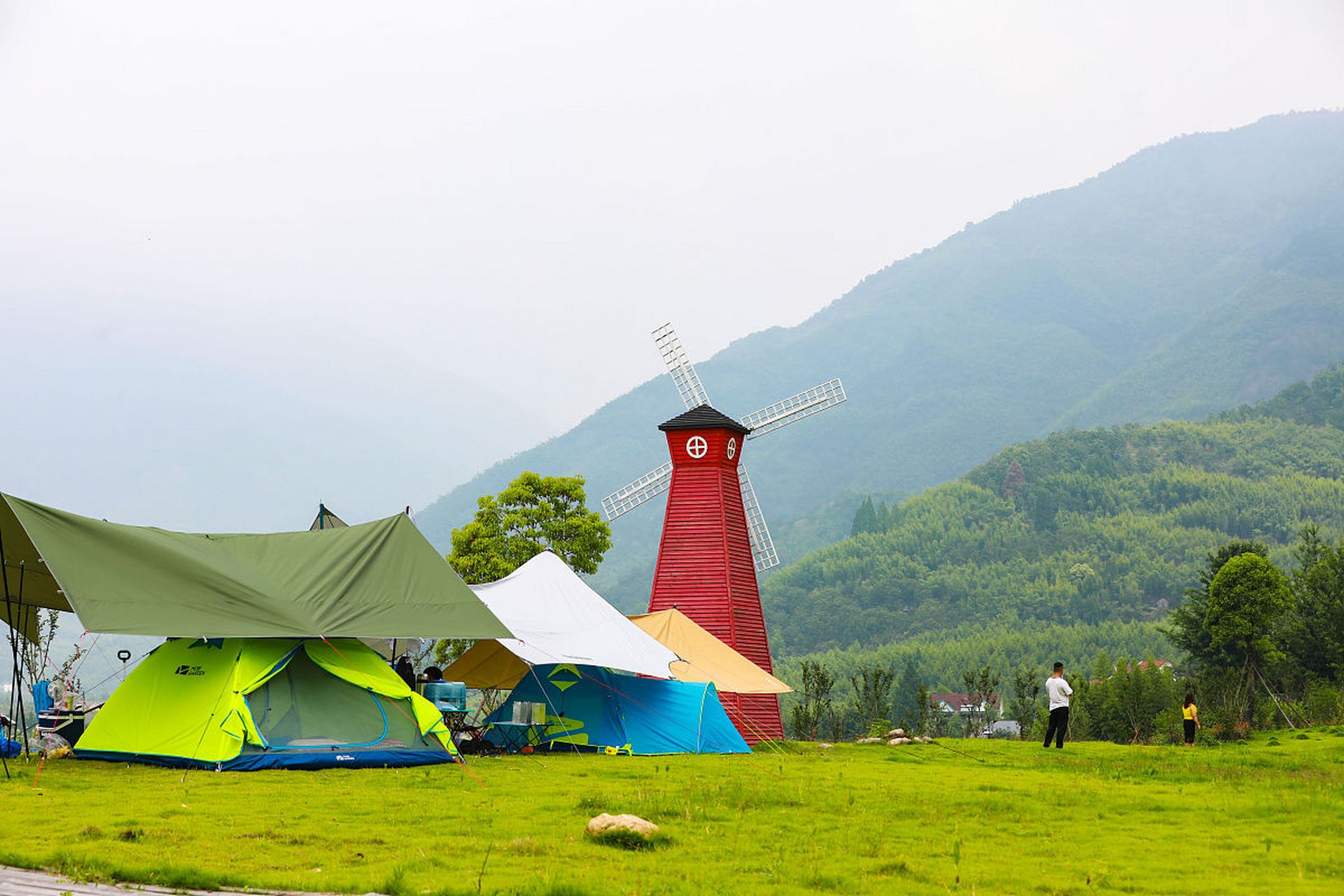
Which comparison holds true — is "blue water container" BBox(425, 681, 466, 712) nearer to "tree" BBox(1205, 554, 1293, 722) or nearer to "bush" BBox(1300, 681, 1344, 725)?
"bush" BBox(1300, 681, 1344, 725)

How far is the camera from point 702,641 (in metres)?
25.6

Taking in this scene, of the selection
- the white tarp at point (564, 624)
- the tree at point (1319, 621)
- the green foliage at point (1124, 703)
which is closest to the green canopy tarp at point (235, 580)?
the white tarp at point (564, 624)

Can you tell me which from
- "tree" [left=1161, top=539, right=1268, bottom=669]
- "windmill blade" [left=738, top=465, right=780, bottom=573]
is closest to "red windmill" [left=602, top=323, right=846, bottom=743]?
"windmill blade" [left=738, top=465, right=780, bottom=573]

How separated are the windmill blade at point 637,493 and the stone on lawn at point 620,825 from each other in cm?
3158

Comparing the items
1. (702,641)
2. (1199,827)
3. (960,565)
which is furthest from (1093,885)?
(960,565)

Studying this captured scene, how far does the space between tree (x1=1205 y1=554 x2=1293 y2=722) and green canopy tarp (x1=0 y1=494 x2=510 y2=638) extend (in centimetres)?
2174

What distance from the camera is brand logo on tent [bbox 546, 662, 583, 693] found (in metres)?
21.7

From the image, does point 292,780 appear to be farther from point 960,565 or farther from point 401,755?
point 960,565

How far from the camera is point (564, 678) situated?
71.5 feet

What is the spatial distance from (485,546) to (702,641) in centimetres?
1620

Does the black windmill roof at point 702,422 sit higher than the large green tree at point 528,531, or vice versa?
the black windmill roof at point 702,422

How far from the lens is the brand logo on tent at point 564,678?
21703 millimetres

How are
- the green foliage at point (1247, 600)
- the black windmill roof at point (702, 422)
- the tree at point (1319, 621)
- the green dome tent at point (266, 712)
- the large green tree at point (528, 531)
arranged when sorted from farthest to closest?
the large green tree at point (528, 531), the tree at point (1319, 621), the black windmill roof at point (702, 422), the green foliage at point (1247, 600), the green dome tent at point (266, 712)

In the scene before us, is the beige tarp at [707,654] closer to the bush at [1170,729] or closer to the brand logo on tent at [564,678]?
the brand logo on tent at [564,678]
